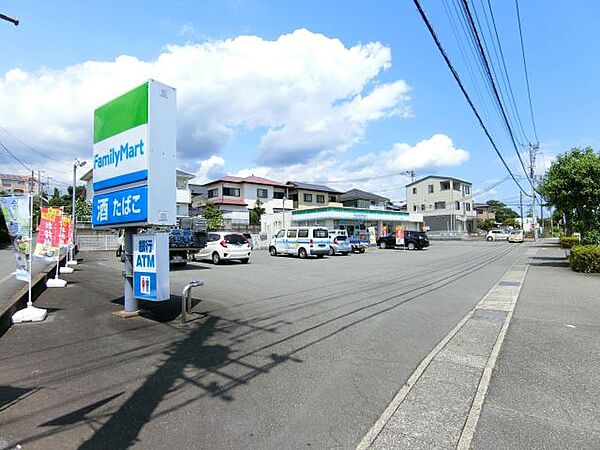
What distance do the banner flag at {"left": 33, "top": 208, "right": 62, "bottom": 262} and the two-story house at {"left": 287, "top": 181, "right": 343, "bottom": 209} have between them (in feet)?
160

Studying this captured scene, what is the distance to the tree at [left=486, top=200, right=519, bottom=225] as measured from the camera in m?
94.2

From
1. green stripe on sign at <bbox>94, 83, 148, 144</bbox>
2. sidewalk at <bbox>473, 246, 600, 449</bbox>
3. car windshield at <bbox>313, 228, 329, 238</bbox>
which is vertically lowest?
sidewalk at <bbox>473, 246, 600, 449</bbox>

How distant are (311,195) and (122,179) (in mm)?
54706

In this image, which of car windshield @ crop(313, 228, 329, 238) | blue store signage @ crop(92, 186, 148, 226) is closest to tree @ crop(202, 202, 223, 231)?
car windshield @ crop(313, 228, 329, 238)

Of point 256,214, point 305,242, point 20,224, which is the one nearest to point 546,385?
point 20,224

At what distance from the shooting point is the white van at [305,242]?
2506cm

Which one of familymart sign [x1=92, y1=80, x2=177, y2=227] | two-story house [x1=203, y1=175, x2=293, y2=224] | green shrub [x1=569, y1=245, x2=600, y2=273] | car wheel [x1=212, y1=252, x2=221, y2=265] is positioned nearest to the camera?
familymart sign [x1=92, y1=80, x2=177, y2=227]

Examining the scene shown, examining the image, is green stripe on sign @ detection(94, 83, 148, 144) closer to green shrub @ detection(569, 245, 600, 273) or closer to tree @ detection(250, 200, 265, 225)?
green shrub @ detection(569, 245, 600, 273)

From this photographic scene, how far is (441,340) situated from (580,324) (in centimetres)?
299

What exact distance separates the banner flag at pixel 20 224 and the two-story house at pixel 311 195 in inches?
2051

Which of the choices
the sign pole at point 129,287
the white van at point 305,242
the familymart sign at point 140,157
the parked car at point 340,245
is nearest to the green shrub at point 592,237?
the white van at point 305,242

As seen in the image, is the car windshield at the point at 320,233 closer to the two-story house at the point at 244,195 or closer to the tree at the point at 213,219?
the tree at the point at 213,219

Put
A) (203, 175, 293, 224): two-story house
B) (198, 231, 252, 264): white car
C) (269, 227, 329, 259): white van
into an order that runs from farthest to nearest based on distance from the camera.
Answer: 1. (203, 175, 293, 224): two-story house
2. (269, 227, 329, 259): white van
3. (198, 231, 252, 264): white car

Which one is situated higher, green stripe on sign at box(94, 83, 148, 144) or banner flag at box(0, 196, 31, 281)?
green stripe on sign at box(94, 83, 148, 144)
